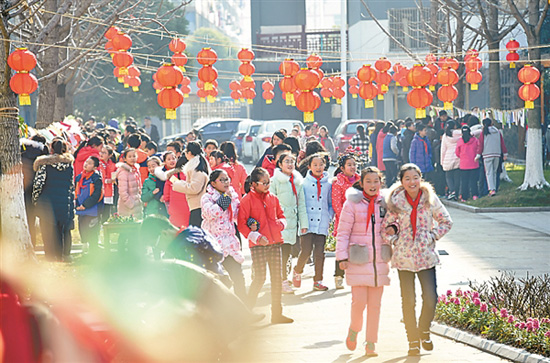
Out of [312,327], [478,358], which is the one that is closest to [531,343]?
[478,358]

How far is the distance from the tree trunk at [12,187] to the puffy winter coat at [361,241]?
523 cm

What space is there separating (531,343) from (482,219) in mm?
10927

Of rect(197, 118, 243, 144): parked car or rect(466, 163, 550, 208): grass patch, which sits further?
rect(197, 118, 243, 144): parked car

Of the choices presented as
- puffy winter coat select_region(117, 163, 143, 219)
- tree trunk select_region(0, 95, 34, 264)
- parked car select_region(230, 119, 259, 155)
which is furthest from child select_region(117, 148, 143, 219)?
parked car select_region(230, 119, 259, 155)

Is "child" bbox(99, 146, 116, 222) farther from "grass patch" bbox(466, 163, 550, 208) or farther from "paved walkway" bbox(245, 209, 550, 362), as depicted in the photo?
"grass patch" bbox(466, 163, 550, 208)

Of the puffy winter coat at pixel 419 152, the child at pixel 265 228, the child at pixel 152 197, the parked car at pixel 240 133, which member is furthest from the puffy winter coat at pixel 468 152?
the parked car at pixel 240 133

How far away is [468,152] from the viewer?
21.0 meters

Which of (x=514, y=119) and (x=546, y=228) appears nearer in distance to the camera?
(x=546, y=228)

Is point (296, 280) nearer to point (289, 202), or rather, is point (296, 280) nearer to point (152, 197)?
point (289, 202)

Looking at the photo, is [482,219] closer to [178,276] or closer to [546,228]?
[546,228]

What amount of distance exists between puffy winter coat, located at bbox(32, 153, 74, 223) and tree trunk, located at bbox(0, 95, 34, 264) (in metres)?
0.76

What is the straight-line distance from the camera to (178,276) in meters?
6.43

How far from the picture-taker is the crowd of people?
8422mm

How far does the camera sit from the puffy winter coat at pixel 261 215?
9.82 meters
